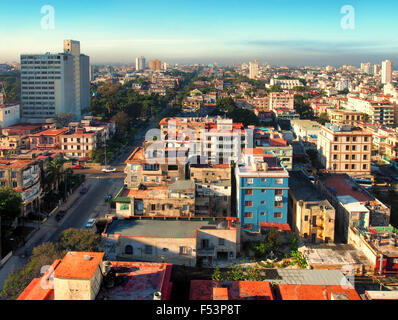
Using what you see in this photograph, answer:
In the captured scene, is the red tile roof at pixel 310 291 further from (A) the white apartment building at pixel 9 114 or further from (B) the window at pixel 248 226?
(A) the white apartment building at pixel 9 114

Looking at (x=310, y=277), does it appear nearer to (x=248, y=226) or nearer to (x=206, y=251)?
(x=206, y=251)

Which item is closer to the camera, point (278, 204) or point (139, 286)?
point (139, 286)

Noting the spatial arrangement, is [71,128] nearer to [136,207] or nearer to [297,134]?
[136,207]

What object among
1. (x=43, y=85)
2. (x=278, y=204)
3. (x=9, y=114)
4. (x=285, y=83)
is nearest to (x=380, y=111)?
(x=278, y=204)

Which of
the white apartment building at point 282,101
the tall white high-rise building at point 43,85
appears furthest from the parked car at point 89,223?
the white apartment building at point 282,101
